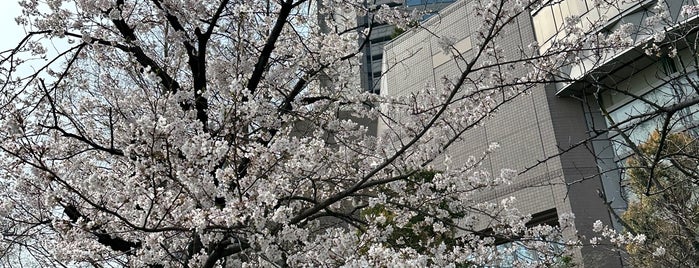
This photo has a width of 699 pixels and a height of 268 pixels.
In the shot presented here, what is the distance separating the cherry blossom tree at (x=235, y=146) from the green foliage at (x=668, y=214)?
200 cm

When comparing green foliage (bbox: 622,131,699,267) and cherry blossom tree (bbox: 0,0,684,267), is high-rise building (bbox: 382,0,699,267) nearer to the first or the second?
green foliage (bbox: 622,131,699,267)

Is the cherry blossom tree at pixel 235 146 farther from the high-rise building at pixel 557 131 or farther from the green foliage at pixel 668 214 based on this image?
the high-rise building at pixel 557 131

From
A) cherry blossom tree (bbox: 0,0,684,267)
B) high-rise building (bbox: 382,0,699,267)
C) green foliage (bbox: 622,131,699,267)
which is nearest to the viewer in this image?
cherry blossom tree (bbox: 0,0,684,267)

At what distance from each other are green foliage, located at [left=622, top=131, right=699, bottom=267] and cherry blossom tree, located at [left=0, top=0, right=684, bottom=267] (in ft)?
6.57

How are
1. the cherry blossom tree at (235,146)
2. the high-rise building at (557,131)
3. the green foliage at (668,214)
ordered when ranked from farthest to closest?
the high-rise building at (557,131), the green foliage at (668,214), the cherry blossom tree at (235,146)

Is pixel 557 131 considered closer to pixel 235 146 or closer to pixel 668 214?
pixel 668 214

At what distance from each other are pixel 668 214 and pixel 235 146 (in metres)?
6.22

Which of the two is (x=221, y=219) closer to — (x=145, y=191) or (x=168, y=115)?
(x=145, y=191)

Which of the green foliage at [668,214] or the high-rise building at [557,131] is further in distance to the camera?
the high-rise building at [557,131]

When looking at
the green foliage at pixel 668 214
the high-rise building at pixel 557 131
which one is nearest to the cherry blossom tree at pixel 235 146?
the green foliage at pixel 668 214

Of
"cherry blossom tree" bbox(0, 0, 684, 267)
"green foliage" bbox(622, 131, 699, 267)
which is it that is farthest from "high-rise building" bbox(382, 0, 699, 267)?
"cherry blossom tree" bbox(0, 0, 684, 267)

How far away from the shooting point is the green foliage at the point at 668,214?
605cm

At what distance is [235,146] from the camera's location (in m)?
3.28

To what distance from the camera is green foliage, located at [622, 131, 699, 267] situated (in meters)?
6.05
